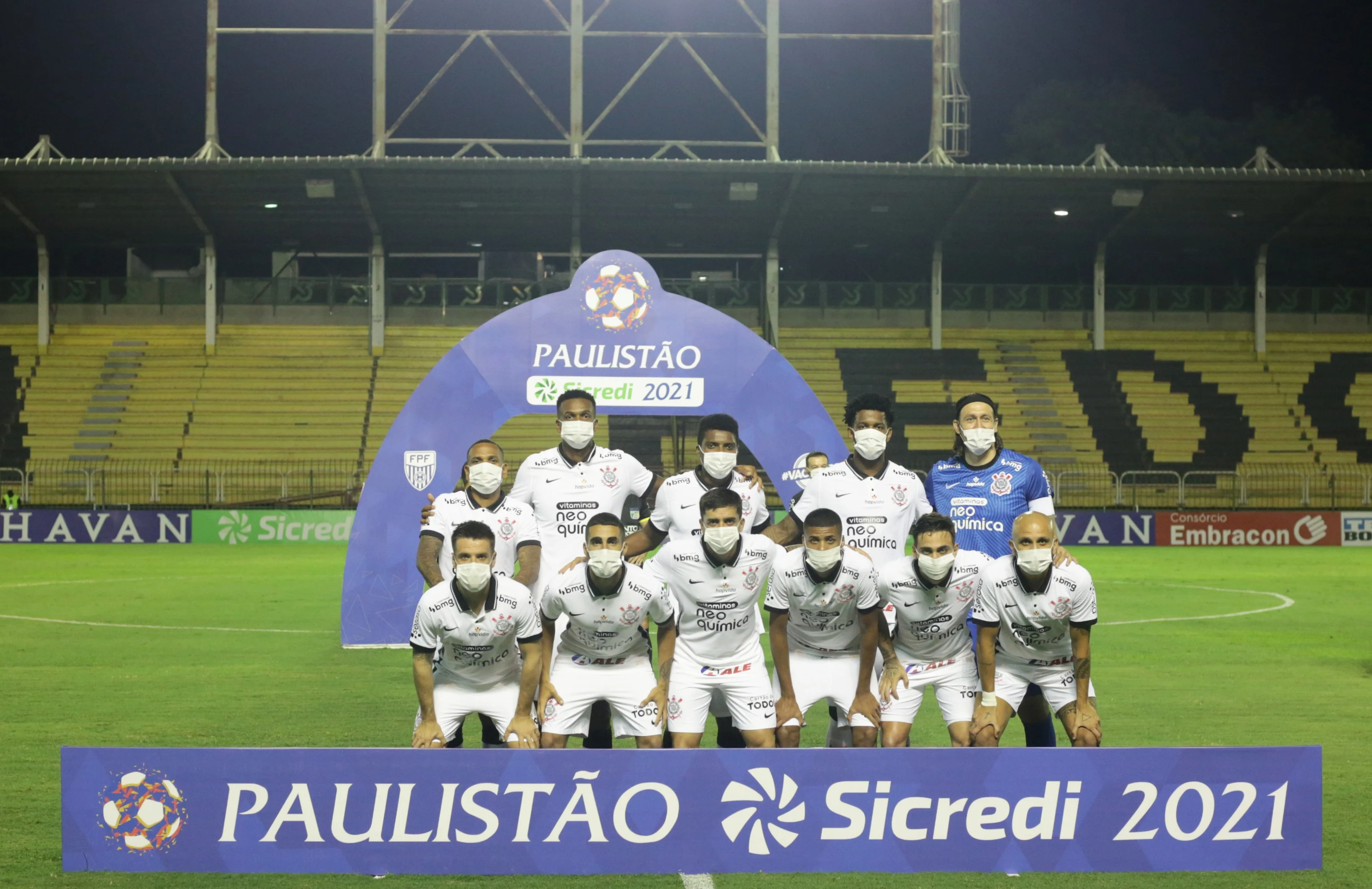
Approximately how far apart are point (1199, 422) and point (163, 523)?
2714cm

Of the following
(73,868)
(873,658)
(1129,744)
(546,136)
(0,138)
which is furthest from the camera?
(546,136)

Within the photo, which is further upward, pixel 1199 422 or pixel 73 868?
pixel 1199 422

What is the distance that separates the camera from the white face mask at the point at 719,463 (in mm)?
8531

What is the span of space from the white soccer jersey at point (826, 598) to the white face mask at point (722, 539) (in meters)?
0.32

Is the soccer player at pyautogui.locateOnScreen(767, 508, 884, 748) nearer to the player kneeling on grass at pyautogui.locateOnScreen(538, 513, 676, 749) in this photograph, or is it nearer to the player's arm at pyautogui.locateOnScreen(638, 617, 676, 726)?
the player's arm at pyautogui.locateOnScreen(638, 617, 676, 726)

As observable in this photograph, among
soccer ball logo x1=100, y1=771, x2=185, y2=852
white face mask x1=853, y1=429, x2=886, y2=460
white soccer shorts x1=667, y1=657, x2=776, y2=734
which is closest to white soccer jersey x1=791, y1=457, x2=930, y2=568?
white face mask x1=853, y1=429, x2=886, y2=460

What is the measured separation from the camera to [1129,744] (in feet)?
31.6

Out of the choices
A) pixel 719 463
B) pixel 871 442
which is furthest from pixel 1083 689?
pixel 719 463

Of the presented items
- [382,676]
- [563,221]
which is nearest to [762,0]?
[563,221]

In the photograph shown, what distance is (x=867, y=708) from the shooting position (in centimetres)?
759

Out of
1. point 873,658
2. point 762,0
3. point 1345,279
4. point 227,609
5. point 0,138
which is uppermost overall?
point 762,0

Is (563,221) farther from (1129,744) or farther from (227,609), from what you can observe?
(1129,744)

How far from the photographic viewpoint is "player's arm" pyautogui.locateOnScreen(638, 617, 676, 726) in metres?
7.36

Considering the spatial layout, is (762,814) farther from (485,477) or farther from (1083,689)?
(485,477)
